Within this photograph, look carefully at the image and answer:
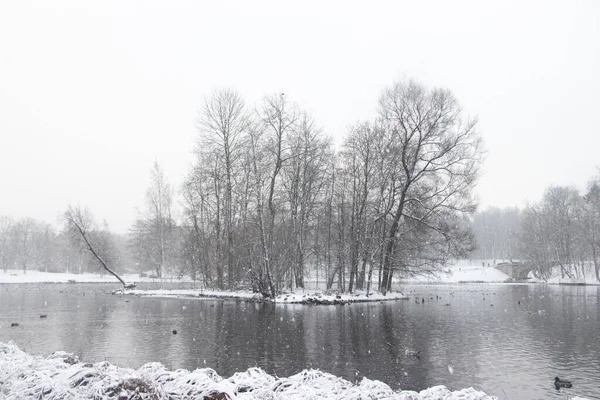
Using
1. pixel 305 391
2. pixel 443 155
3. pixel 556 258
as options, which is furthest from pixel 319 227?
pixel 556 258

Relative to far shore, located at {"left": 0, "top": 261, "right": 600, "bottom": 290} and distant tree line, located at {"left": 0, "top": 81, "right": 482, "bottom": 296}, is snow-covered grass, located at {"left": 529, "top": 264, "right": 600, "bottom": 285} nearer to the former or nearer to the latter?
far shore, located at {"left": 0, "top": 261, "right": 600, "bottom": 290}

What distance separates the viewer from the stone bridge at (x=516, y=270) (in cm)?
9144

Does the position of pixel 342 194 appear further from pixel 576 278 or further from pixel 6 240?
pixel 6 240

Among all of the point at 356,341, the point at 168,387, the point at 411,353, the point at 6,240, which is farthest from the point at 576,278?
the point at 6,240

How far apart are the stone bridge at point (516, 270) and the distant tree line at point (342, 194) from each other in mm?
57335

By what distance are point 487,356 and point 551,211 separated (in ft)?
263

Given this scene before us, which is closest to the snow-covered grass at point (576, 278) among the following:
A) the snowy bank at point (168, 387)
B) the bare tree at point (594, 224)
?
the bare tree at point (594, 224)

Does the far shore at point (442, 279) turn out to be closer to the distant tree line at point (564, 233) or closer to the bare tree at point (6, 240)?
the distant tree line at point (564, 233)

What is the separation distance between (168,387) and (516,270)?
9767 centimetres

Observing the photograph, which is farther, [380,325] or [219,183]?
[219,183]

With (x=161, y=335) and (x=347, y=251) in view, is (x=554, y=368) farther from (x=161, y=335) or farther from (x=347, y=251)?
(x=347, y=251)

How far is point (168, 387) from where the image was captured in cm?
789

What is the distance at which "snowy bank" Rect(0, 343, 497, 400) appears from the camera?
7.46 metres

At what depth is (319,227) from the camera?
45.9 m
